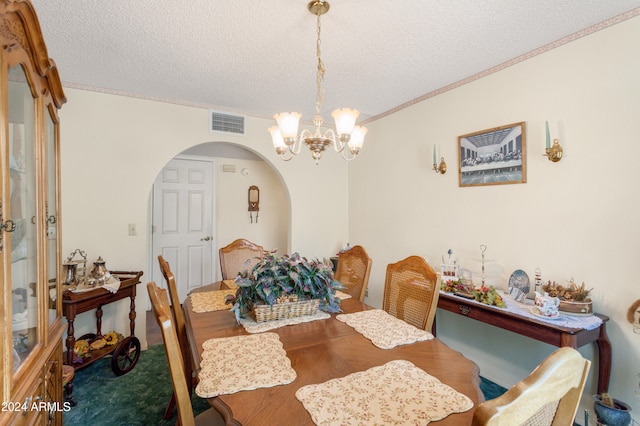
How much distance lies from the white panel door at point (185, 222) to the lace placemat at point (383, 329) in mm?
3324

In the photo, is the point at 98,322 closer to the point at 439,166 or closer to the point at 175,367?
the point at 175,367

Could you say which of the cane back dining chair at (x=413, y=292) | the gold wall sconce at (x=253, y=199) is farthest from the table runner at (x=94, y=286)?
the gold wall sconce at (x=253, y=199)

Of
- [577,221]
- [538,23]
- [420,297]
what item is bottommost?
[420,297]

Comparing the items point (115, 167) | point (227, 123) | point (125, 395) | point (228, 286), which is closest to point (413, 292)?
point (228, 286)

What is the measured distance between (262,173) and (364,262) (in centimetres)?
303

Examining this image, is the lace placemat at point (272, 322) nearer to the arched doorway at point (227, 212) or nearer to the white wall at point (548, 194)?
the white wall at point (548, 194)

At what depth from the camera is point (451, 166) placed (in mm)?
2750

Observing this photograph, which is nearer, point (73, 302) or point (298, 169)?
point (73, 302)

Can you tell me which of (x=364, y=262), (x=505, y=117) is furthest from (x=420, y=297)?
(x=505, y=117)

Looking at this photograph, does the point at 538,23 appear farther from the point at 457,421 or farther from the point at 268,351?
the point at 268,351

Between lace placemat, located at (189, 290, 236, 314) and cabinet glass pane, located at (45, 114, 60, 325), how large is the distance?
2.24 ft

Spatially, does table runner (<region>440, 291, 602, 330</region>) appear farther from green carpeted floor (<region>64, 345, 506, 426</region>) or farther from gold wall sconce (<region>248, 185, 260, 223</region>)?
gold wall sconce (<region>248, 185, 260, 223</region>)

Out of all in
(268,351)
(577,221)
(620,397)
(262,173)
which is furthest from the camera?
(262,173)

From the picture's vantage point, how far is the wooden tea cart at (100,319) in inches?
88.4
